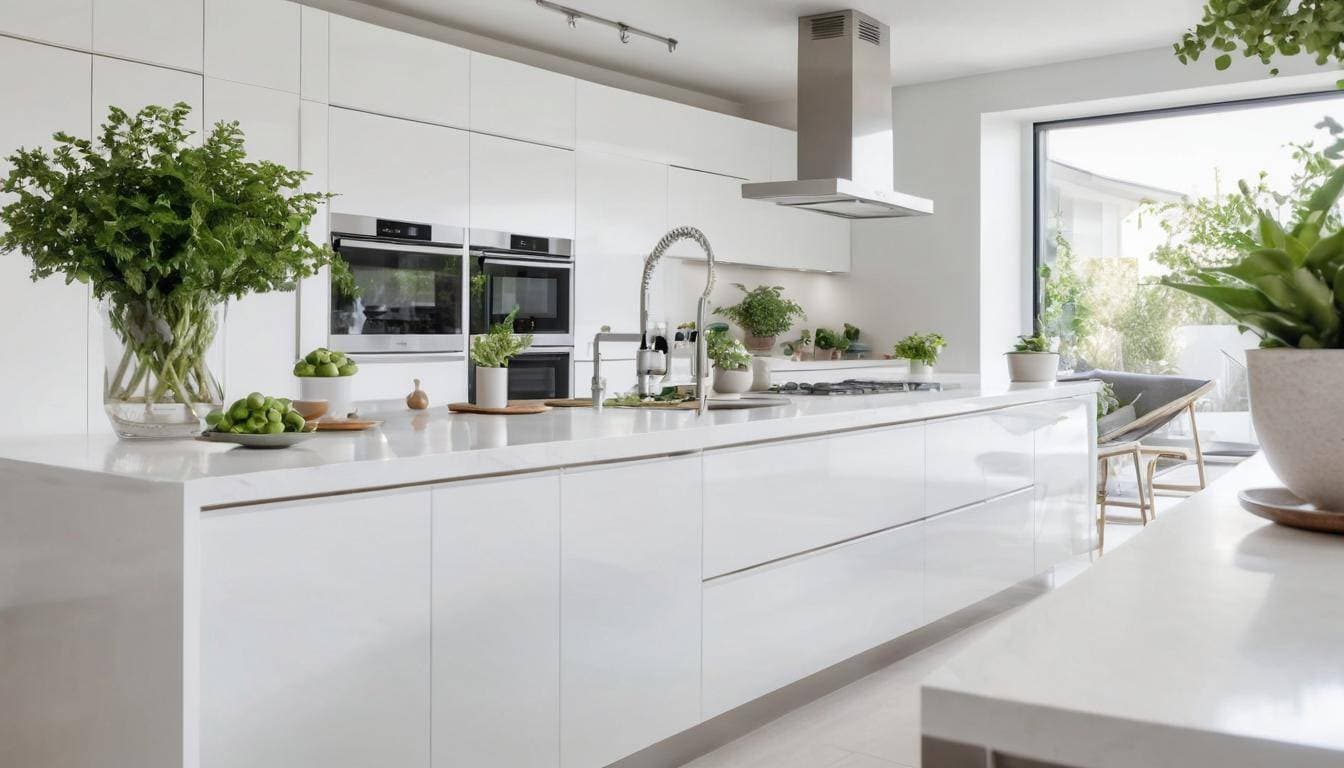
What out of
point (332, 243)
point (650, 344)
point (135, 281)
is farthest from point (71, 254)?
point (332, 243)

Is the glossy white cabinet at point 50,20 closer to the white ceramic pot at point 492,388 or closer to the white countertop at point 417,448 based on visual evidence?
the white countertop at point 417,448

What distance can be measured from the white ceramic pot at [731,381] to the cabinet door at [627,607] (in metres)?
1.09

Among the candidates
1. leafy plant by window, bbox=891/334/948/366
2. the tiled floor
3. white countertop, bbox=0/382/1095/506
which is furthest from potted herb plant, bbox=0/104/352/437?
leafy plant by window, bbox=891/334/948/366

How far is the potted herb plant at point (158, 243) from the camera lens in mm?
1907

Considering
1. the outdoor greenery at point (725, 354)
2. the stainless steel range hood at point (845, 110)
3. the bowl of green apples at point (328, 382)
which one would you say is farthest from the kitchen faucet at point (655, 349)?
the stainless steel range hood at point (845, 110)

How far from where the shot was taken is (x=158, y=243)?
1.94 metres

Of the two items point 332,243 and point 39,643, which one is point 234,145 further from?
point 332,243

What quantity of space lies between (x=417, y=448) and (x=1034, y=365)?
3284 mm

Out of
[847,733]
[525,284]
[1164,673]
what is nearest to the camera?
[1164,673]

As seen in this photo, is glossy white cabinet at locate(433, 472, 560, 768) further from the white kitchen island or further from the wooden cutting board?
the wooden cutting board

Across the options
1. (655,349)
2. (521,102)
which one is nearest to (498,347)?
(655,349)

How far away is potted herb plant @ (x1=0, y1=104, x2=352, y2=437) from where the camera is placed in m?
1.91

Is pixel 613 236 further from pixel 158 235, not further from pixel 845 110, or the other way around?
pixel 158 235

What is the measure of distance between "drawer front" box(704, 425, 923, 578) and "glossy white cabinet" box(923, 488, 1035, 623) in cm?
24
